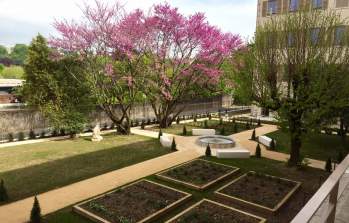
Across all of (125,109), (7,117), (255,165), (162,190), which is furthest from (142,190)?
(7,117)

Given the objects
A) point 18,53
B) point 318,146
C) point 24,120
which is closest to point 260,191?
point 318,146

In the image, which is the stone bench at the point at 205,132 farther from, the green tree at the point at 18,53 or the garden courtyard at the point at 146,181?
the green tree at the point at 18,53

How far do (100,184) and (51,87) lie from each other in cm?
1357

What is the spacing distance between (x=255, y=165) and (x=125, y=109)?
14.1m

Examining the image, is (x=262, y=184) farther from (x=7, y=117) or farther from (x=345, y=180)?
(x=7, y=117)

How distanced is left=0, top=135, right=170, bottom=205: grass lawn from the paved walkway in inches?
27.4

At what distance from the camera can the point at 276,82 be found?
17391mm

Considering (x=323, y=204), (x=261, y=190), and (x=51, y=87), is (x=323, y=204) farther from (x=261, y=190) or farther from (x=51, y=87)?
(x=51, y=87)

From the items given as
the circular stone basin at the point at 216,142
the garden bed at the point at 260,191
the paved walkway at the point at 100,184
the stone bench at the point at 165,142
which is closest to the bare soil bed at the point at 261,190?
the garden bed at the point at 260,191

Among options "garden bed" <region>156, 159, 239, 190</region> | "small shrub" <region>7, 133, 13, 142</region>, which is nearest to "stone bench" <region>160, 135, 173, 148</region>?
"garden bed" <region>156, 159, 239, 190</region>

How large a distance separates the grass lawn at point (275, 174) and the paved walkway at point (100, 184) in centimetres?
96

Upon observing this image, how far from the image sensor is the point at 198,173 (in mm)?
16000

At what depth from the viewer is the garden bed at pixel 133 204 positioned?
10.9 meters

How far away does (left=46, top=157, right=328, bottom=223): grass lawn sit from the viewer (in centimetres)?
1127
